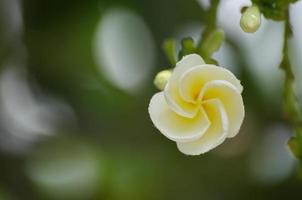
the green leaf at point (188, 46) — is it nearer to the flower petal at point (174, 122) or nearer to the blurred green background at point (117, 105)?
the flower petal at point (174, 122)

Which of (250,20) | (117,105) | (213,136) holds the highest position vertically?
(117,105)

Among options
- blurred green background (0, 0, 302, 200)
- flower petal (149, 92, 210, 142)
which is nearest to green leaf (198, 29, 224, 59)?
flower petal (149, 92, 210, 142)

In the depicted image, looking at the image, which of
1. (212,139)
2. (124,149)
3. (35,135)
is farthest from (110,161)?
(212,139)

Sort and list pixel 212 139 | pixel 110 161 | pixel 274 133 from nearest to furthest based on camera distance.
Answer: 1. pixel 212 139
2. pixel 110 161
3. pixel 274 133

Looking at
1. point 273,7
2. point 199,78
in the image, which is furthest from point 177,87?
point 273,7

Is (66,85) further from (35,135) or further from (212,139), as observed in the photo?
(212,139)

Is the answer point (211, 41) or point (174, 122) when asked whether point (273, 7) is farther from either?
point (174, 122)

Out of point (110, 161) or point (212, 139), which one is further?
point (110, 161)

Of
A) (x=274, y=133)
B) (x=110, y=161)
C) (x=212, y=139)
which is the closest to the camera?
(x=212, y=139)
